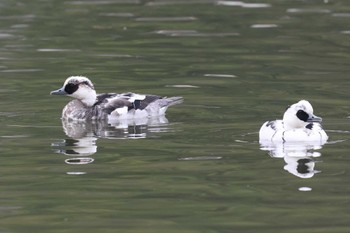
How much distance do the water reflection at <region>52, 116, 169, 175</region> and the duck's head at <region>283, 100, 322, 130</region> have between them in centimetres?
204

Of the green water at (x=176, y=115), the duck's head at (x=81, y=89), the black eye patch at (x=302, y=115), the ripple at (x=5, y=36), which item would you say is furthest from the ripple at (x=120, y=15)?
the black eye patch at (x=302, y=115)

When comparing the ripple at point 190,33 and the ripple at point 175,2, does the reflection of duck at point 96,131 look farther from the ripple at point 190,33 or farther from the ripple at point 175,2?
the ripple at point 175,2

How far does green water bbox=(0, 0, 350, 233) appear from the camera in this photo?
1334 centimetres

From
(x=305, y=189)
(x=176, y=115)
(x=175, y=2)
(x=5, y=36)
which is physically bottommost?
(x=305, y=189)

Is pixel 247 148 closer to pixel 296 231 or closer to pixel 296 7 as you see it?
pixel 296 231

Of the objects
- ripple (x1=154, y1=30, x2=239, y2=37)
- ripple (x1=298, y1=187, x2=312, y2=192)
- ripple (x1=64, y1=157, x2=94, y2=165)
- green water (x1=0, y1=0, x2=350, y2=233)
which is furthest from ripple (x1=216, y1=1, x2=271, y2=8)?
ripple (x1=298, y1=187, x2=312, y2=192)

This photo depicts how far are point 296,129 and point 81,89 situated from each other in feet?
15.4

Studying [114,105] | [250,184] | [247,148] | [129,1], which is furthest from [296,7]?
[250,184]

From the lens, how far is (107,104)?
816 inches

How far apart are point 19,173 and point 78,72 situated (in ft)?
29.8

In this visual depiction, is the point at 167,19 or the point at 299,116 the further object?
the point at 167,19

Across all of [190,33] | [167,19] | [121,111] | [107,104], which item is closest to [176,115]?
[121,111]

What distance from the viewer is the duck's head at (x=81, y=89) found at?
2108cm

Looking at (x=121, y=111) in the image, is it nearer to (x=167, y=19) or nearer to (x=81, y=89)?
(x=81, y=89)
